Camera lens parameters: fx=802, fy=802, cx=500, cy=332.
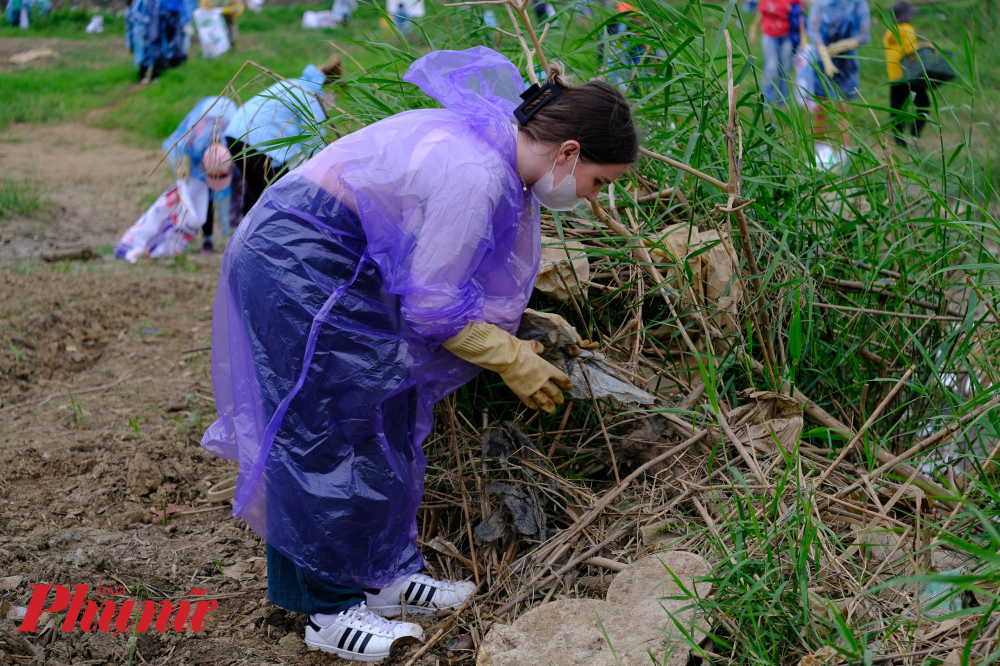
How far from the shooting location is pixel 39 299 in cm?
413

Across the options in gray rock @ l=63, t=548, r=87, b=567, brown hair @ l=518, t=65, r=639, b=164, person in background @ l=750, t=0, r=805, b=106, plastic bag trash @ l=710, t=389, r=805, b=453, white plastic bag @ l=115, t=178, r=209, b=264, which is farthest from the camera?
person in background @ l=750, t=0, r=805, b=106

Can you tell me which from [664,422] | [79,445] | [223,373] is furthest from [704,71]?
[79,445]

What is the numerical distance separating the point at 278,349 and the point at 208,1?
12.0 m

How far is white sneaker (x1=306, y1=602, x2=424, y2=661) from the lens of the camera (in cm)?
192

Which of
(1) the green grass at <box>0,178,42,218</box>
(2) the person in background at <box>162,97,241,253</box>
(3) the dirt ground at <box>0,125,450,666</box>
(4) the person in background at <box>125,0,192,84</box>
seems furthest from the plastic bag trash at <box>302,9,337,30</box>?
(3) the dirt ground at <box>0,125,450,666</box>

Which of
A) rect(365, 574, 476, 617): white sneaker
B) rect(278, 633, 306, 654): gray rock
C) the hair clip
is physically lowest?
rect(365, 574, 476, 617): white sneaker

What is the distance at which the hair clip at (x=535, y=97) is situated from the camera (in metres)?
1.75

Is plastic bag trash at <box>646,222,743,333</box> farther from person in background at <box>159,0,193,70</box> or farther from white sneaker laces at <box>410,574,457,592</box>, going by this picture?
person in background at <box>159,0,193,70</box>

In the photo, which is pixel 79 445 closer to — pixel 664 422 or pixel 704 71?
pixel 664 422

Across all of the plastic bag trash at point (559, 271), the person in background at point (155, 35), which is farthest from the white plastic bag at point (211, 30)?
the plastic bag trash at point (559, 271)

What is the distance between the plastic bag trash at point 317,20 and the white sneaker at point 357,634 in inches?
546

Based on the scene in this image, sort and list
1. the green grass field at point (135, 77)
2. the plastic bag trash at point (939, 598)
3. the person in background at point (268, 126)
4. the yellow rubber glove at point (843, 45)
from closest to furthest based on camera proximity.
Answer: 1. the plastic bag trash at point (939, 598)
2. the person in background at point (268, 126)
3. the yellow rubber glove at point (843, 45)
4. the green grass field at point (135, 77)

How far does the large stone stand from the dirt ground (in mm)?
225

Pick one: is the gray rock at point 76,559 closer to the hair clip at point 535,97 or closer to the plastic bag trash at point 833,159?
the hair clip at point 535,97
